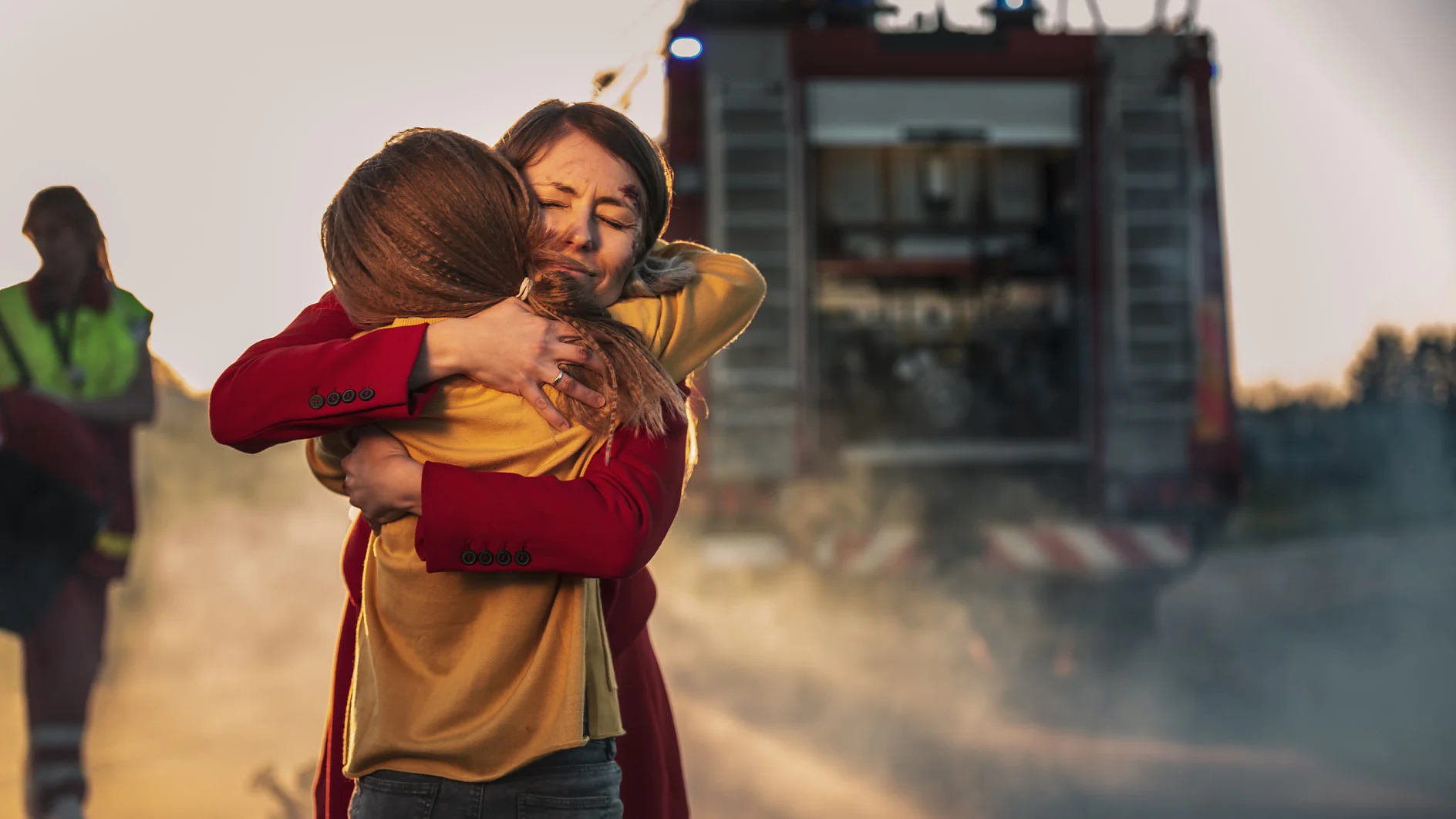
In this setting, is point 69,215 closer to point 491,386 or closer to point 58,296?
point 58,296

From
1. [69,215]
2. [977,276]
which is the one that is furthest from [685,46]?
[69,215]

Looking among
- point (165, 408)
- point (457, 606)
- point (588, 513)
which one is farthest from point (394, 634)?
point (165, 408)

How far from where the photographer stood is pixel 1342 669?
237 inches

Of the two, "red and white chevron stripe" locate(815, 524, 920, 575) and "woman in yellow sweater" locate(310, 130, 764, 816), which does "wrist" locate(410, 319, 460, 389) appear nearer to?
"woman in yellow sweater" locate(310, 130, 764, 816)

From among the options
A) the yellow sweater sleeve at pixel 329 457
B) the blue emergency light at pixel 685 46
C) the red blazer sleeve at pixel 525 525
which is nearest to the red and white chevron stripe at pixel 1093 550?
the blue emergency light at pixel 685 46

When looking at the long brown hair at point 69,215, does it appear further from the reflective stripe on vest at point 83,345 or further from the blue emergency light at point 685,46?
the blue emergency light at point 685,46

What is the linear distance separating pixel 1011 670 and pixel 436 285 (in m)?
4.63

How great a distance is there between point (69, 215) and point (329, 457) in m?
2.38

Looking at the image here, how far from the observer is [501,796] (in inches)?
56.7

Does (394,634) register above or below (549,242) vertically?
below

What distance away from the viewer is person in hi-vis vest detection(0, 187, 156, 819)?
357 centimetres

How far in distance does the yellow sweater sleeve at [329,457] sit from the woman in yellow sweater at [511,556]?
109 mm

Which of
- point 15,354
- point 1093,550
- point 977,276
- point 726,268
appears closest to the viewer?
point 726,268

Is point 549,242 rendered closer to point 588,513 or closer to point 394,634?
point 588,513
